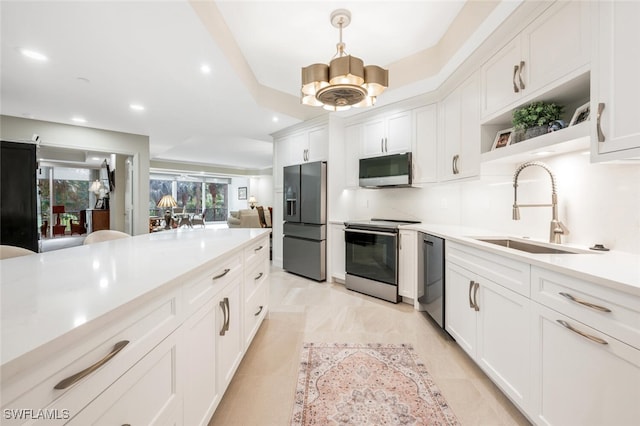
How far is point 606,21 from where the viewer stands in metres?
1.16

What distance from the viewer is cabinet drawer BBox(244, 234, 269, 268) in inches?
73.7

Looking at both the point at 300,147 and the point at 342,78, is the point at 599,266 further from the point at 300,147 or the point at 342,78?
the point at 300,147

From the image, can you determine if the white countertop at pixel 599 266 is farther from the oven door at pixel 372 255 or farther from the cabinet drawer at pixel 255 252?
the cabinet drawer at pixel 255 252

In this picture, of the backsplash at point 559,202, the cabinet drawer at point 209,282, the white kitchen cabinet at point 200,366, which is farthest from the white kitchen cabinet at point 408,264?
the white kitchen cabinet at point 200,366

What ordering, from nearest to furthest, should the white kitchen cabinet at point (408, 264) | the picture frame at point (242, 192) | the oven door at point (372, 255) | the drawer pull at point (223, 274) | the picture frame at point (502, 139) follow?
the drawer pull at point (223, 274) → the picture frame at point (502, 139) → the white kitchen cabinet at point (408, 264) → the oven door at point (372, 255) → the picture frame at point (242, 192)

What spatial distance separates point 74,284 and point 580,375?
74.5 inches

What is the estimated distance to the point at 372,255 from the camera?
10.6 feet

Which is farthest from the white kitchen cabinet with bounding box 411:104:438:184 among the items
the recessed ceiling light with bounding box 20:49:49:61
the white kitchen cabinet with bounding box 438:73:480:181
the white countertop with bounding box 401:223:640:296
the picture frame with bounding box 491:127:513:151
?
the recessed ceiling light with bounding box 20:49:49:61

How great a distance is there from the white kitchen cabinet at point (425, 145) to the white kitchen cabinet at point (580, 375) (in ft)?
6.63

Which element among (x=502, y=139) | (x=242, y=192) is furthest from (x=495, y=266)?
(x=242, y=192)

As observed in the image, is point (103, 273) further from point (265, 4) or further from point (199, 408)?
point (265, 4)

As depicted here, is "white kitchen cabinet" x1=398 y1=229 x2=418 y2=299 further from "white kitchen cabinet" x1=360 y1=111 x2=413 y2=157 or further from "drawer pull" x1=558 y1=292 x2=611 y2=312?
"drawer pull" x1=558 y1=292 x2=611 y2=312

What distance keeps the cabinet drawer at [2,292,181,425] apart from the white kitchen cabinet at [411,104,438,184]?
2.92 meters

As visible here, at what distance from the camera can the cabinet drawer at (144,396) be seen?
63cm
